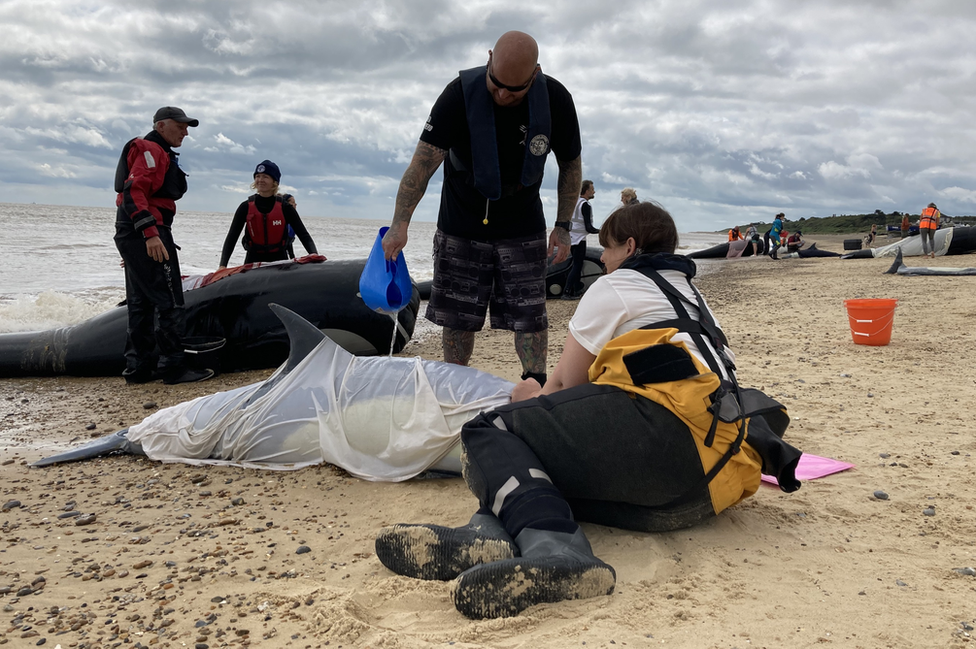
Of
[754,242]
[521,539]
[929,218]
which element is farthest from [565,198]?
[754,242]

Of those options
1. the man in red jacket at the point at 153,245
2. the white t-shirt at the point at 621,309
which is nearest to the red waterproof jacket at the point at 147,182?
the man in red jacket at the point at 153,245

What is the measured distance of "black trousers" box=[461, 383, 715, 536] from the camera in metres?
2.22

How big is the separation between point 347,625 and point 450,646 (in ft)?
1.09

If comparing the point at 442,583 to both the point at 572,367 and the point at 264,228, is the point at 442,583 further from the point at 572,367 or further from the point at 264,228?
the point at 264,228

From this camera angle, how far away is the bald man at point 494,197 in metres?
3.56

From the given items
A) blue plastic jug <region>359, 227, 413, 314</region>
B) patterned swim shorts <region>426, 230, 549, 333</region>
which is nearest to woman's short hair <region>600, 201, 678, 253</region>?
patterned swim shorts <region>426, 230, 549, 333</region>

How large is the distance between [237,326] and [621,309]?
4.63 meters

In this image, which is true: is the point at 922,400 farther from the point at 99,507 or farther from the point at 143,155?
the point at 143,155

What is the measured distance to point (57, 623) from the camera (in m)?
2.09

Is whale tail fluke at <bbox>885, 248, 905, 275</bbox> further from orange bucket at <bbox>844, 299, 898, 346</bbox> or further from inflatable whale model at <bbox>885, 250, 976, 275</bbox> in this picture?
orange bucket at <bbox>844, 299, 898, 346</bbox>

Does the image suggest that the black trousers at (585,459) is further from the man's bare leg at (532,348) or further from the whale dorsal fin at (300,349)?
the man's bare leg at (532,348)

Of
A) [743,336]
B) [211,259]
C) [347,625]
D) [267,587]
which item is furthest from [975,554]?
[211,259]

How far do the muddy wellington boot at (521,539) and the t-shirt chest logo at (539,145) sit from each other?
5.57ft

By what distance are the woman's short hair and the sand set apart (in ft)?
3.37
